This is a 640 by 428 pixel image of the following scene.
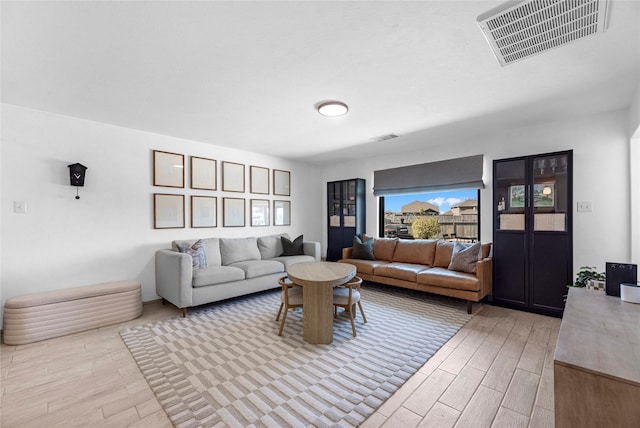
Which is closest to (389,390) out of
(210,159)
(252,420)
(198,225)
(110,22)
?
(252,420)

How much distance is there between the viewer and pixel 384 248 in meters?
4.88

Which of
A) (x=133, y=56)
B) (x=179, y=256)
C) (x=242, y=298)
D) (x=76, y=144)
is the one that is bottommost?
(x=242, y=298)

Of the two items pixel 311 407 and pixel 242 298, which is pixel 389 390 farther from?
pixel 242 298

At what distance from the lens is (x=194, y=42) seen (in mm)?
1856

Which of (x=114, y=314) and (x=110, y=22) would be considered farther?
(x=114, y=314)

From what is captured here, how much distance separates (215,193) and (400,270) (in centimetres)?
334

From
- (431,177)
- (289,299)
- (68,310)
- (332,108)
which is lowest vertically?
(68,310)

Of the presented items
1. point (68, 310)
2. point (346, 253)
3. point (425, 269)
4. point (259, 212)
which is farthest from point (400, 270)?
point (68, 310)

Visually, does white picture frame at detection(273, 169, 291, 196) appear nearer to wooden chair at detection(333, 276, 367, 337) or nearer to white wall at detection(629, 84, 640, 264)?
wooden chair at detection(333, 276, 367, 337)

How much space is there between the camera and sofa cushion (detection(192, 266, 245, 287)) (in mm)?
3426

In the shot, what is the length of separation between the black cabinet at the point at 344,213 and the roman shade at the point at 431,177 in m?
0.40

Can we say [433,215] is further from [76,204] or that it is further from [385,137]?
[76,204]

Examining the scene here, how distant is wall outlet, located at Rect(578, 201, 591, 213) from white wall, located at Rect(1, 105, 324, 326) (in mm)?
5437

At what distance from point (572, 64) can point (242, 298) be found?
15.0 ft
